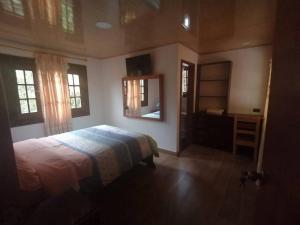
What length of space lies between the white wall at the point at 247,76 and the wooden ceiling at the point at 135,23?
250 millimetres

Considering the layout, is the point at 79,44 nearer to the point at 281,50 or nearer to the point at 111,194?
the point at 111,194

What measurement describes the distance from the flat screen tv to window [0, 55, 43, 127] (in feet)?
6.00

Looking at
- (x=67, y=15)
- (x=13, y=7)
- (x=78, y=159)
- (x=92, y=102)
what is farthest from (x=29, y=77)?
(x=78, y=159)

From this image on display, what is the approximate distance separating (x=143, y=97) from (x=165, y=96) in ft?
2.21

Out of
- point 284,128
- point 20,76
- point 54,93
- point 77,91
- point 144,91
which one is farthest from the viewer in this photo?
point 77,91

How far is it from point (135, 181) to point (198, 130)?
1962 mm

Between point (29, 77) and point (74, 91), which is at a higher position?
point (29, 77)

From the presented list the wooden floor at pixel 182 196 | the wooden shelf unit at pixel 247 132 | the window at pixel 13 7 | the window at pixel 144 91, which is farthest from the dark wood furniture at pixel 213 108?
the window at pixel 13 7

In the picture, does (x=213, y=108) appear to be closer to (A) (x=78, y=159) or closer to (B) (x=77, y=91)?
(A) (x=78, y=159)

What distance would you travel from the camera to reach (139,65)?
3.18 m

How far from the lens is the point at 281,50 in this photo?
1.93ft

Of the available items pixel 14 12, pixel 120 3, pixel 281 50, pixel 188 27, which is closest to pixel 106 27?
pixel 120 3

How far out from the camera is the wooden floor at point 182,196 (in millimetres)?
1612

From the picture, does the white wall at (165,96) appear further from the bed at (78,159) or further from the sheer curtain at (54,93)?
the sheer curtain at (54,93)
